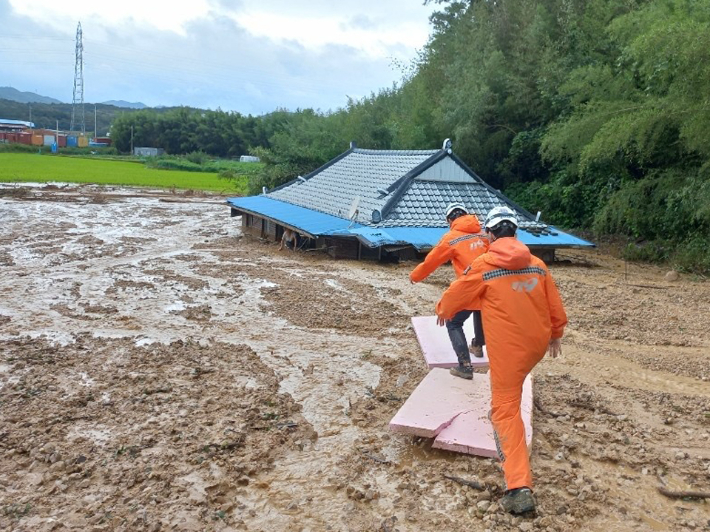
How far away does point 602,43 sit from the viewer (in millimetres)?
16672

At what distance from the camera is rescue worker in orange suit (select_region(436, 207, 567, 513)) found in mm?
3598

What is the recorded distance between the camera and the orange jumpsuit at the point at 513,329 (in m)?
3.61

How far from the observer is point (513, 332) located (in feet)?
11.8

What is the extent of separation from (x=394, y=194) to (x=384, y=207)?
0.58 meters

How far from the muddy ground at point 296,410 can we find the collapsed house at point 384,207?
2.20 m

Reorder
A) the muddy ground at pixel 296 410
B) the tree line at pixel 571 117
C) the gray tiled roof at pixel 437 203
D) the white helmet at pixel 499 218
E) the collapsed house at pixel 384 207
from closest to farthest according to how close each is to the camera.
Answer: the muddy ground at pixel 296 410, the white helmet at pixel 499 218, the tree line at pixel 571 117, the collapsed house at pixel 384 207, the gray tiled roof at pixel 437 203

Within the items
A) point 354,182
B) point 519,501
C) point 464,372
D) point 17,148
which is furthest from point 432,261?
point 17,148

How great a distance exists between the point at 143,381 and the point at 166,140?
211 ft

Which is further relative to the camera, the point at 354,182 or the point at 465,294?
the point at 354,182

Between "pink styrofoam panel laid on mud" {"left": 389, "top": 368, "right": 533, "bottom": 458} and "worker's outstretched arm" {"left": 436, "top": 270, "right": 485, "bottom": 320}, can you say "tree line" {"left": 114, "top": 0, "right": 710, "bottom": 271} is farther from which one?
"worker's outstretched arm" {"left": 436, "top": 270, "right": 485, "bottom": 320}

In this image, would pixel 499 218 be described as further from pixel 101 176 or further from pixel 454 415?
pixel 101 176

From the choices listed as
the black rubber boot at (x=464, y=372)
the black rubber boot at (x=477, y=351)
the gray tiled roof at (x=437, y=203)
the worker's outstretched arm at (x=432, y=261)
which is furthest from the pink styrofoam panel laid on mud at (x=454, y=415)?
the gray tiled roof at (x=437, y=203)

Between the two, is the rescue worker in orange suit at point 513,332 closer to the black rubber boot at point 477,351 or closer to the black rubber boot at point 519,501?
the black rubber boot at point 519,501

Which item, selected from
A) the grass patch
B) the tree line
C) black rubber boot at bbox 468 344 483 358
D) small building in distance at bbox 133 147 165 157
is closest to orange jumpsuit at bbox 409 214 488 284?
black rubber boot at bbox 468 344 483 358
